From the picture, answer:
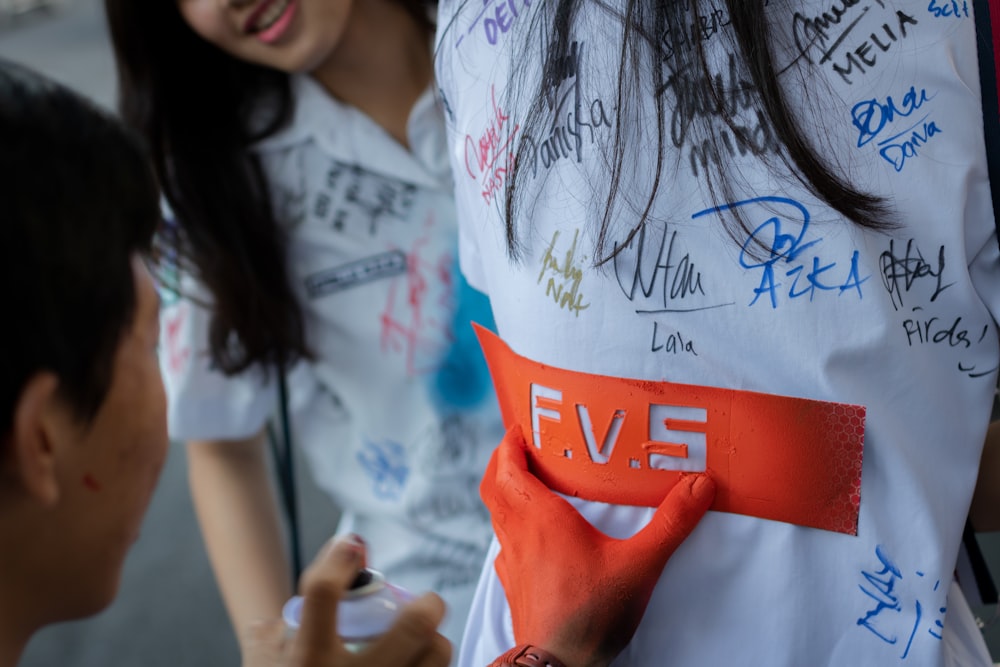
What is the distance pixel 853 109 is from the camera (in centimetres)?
68

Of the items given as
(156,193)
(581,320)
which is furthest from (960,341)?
(156,193)

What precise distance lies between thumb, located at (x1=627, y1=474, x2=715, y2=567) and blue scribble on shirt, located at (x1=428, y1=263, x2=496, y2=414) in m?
0.61

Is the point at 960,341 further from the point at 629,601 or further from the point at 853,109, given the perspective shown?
the point at 629,601

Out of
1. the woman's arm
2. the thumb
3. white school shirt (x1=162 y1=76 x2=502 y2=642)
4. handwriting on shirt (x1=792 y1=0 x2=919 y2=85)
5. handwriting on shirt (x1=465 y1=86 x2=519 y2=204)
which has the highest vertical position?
handwriting on shirt (x1=792 y1=0 x2=919 y2=85)

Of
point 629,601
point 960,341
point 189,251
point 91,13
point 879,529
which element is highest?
point 960,341

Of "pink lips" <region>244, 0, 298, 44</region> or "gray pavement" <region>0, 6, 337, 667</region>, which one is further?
"gray pavement" <region>0, 6, 337, 667</region>

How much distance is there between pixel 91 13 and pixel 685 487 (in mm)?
7415

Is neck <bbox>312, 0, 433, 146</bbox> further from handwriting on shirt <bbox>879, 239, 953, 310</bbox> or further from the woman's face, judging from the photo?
handwriting on shirt <bbox>879, 239, 953, 310</bbox>

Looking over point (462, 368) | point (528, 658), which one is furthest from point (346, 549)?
point (462, 368)

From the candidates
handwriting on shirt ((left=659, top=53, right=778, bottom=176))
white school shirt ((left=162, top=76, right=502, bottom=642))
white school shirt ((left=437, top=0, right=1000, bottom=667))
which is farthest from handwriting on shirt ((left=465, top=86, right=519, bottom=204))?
white school shirt ((left=162, top=76, right=502, bottom=642))

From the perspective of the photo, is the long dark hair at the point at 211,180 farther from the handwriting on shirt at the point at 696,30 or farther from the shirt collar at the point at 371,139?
the handwriting on shirt at the point at 696,30

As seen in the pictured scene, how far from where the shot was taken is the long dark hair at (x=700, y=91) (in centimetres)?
67

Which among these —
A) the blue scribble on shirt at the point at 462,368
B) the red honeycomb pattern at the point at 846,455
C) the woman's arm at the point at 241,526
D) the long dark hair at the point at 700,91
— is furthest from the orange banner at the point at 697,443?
the woman's arm at the point at 241,526

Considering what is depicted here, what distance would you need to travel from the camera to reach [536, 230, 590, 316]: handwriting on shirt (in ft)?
2.45
